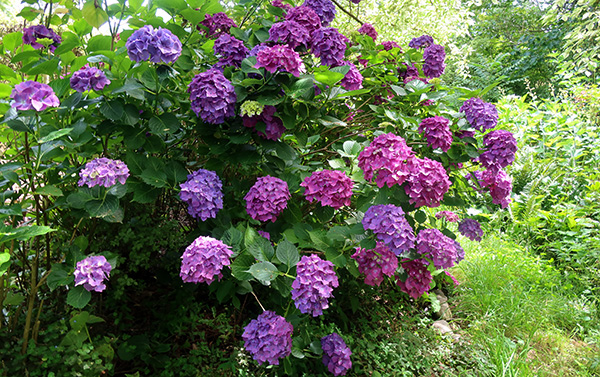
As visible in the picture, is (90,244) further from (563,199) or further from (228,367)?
(563,199)

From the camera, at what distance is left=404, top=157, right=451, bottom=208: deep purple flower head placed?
1382mm

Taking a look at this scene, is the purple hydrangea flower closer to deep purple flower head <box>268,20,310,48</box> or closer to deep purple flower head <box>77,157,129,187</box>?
deep purple flower head <box>268,20,310,48</box>

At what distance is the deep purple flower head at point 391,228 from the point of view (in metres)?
1.30

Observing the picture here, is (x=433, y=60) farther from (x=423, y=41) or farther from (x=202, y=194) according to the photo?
(x=202, y=194)

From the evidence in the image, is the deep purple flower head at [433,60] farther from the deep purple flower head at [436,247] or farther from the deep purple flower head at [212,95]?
the deep purple flower head at [212,95]

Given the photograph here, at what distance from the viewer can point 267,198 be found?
1.48 metres

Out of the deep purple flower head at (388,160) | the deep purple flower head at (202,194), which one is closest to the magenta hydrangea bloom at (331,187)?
the deep purple flower head at (388,160)

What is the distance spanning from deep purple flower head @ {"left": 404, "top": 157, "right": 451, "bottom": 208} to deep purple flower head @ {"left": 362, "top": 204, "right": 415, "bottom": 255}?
0.41ft

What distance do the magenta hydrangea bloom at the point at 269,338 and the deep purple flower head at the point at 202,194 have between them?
0.42m

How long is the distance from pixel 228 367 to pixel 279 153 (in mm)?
939

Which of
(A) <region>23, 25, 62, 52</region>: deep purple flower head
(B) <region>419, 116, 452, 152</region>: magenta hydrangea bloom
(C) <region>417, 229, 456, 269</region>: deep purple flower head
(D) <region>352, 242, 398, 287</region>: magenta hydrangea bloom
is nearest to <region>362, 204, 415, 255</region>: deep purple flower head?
(D) <region>352, 242, 398, 287</region>: magenta hydrangea bloom

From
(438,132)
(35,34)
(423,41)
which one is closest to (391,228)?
(438,132)

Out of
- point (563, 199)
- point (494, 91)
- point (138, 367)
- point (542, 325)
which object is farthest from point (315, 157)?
point (494, 91)

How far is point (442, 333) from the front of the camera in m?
2.46
